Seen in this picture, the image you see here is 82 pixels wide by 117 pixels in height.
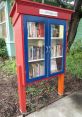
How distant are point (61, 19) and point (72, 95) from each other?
1.83 meters

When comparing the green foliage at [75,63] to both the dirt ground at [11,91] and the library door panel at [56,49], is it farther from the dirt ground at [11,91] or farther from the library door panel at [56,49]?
the library door panel at [56,49]

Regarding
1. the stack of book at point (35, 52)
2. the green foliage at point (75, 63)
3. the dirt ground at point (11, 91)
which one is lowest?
the dirt ground at point (11, 91)

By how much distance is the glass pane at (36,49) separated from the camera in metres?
3.00

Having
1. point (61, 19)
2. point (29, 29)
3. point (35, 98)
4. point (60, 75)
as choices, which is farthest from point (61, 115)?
point (61, 19)

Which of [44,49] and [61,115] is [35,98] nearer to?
[61,115]

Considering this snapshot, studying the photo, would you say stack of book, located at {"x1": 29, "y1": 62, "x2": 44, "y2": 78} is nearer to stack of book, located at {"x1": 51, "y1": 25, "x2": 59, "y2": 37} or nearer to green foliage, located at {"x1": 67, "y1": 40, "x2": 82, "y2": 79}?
stack of book, located at {"x1": 51, "y1": 25, "x2": 59, "y2": 37}

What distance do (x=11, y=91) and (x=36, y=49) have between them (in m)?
1.36

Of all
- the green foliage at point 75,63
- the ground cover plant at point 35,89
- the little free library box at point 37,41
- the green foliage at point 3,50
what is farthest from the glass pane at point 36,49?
the green foliage at point 3,50

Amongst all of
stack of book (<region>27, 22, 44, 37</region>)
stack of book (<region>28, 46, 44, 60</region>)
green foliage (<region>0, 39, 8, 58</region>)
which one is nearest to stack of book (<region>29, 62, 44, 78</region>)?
stack of book (<region>28, 46, 44, 60</region>)

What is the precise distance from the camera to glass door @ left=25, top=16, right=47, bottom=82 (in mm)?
2902

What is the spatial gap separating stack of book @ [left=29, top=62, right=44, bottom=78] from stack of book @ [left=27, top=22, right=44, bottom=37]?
0.61 metres

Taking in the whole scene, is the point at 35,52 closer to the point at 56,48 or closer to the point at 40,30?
the point at 40,30

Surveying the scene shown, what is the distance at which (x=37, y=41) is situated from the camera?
3.19m

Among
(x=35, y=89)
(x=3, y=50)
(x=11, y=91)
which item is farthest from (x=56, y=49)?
(x=3, y=50)
